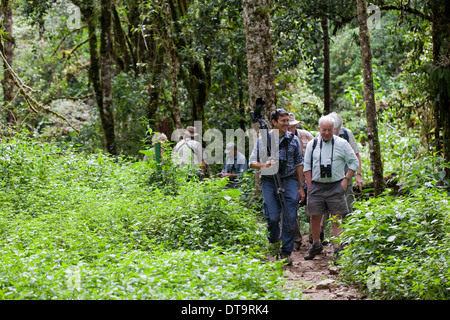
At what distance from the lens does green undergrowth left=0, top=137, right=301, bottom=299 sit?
5.44 metres

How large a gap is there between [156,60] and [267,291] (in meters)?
14.8

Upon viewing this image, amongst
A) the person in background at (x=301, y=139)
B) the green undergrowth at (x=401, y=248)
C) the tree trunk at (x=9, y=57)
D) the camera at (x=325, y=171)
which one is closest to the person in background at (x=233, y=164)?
the person in background at (x=301, y=139)

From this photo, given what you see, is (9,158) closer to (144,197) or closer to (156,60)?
(144,197)

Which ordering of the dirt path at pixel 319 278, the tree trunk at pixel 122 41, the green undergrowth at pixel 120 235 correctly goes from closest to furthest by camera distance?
1. the green undergrowth at pixel 120 235
2. the dirt path at pixel 319 278
3. the tree trunk at pixel 122 41

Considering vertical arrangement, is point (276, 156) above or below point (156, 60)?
below

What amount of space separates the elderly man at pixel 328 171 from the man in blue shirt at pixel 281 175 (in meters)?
0.28

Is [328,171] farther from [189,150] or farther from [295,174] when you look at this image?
[189,150]

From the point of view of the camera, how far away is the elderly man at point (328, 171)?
334 inches

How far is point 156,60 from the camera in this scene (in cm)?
1934

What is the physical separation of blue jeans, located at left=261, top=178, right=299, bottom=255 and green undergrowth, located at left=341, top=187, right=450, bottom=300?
3.10 feet

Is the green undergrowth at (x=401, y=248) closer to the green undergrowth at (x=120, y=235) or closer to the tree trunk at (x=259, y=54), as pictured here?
the green undergrowth at (x=120, y=235)

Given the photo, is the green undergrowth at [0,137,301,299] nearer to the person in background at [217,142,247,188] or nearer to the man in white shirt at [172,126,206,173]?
the man in white shirt at [172,126,206,173]

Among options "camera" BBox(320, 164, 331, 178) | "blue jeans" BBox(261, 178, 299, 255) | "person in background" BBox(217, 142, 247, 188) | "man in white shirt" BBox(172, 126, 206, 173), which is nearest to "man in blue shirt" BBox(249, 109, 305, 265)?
"blue jeans" BBox(261, 178, 299, 255)

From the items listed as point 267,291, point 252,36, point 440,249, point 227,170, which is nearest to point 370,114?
point 252,36
